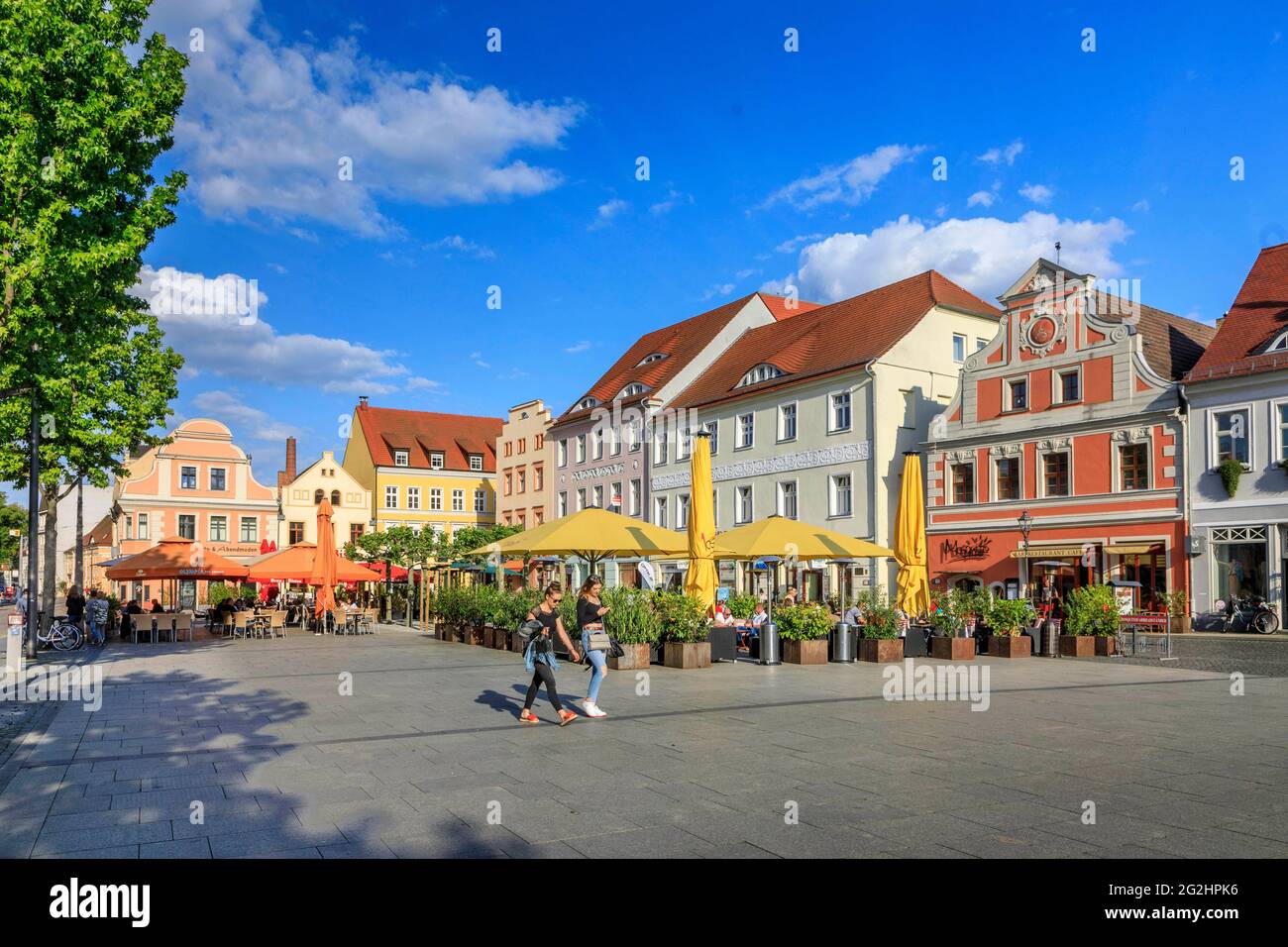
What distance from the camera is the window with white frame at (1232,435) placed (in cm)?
3147

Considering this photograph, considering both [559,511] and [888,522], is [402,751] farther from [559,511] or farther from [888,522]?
[559,511]

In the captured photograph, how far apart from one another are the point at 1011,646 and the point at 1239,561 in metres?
14.5

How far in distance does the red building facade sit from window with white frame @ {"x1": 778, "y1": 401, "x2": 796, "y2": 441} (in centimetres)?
654

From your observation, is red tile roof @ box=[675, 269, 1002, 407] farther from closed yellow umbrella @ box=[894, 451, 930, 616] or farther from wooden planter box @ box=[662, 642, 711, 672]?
wooden planter box @ box=[662, 642, 711, 672]

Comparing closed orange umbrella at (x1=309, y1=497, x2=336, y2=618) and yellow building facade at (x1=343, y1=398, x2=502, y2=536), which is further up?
yellow building facade at (x1=343, y1=398, x2=502, y2=536)

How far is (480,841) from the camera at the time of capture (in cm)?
656

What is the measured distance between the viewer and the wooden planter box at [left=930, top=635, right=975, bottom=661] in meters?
20.5

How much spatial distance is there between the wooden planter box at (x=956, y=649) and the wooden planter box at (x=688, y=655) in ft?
16.9

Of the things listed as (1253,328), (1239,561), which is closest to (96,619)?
(1239,561)

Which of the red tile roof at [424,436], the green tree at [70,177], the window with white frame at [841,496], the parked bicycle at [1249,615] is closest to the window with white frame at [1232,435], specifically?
the parked bicycle at [1249,615]

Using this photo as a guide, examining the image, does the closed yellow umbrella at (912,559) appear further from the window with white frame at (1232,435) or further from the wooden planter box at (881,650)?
the window with white frame at (1232,435)

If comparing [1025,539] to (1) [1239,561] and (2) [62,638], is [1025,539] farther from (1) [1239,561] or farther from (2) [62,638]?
(2) [62,638]

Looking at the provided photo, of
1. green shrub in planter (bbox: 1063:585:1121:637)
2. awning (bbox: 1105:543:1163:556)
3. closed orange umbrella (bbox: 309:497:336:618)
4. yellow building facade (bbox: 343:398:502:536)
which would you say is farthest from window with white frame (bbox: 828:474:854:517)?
yellow building facade (bbox: 343:398:502:536)
